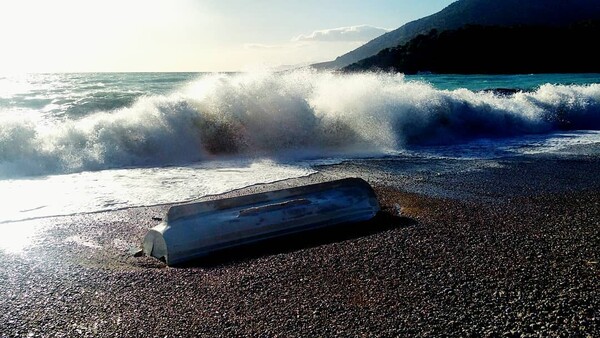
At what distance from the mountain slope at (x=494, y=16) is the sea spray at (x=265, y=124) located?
7859 centimetres

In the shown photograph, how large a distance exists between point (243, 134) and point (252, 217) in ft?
25.0

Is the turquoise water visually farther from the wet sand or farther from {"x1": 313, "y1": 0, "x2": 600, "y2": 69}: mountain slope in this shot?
{"x1": 313, "y1": 0, "x2": 600, "y2": 69}: mountain slope

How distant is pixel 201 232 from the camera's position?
4398mm

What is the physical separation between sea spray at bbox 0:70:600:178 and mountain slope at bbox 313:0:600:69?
78595 millimetres

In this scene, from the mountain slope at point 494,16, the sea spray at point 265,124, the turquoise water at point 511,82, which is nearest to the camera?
the sea spray at point 265,124

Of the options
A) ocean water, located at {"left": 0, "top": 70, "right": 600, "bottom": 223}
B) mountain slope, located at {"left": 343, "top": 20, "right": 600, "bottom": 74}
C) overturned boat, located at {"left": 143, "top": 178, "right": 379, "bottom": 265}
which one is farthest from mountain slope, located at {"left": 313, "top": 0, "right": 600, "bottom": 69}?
overturned boat, located at {"left": 143, "top": 178, "right": 379, "bottom": 265}

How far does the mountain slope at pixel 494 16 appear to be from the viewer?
97500 mm

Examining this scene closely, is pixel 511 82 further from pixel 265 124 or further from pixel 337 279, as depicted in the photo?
pixel 337 279

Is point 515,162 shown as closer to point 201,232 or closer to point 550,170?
point 550,170

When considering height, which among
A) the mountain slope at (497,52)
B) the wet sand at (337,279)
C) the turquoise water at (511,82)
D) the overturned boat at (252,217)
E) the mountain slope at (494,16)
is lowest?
the wet sand at (337,279)

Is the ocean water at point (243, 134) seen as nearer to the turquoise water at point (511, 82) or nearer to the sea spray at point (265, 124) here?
the sea spray at point (265, 124)

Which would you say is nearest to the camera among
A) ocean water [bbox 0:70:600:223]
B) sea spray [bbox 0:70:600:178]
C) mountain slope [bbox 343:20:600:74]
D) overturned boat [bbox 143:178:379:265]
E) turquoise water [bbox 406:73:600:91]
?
overturned boat [bbox 143:178:379:265]

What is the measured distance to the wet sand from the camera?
302 centimetres

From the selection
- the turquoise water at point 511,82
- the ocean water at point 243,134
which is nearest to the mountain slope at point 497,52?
the turquoise water at point 511,82
